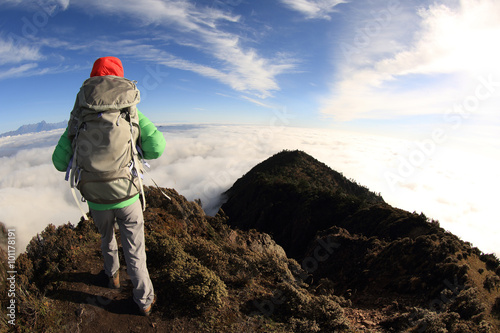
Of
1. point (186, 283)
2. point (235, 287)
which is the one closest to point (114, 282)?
point (186, 283)

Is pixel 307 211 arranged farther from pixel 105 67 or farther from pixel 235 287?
pixel 105 67

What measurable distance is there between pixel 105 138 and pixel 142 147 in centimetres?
39

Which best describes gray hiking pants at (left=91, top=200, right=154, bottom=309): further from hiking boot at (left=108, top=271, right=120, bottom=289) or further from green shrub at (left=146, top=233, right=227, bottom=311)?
hiking boot at (left=108, top=271, right=120, bottom=289)

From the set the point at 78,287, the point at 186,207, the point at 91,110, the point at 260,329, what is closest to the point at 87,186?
the point at 91,110

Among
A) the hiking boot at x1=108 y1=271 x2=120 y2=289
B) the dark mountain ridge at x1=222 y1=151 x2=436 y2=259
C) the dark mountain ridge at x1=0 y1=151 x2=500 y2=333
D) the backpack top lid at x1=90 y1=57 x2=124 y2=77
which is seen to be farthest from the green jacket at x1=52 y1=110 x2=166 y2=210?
the dark mountain ridge at x1=222 y1=151 x2=436 y2=259

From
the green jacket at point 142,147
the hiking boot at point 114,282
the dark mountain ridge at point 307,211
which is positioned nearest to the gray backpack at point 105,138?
the green jacket at point 142,147

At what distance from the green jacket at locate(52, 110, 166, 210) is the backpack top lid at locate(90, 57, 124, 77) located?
0.56 meters

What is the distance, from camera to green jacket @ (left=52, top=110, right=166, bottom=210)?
8.73 ft

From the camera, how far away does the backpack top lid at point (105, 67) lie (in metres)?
2.73

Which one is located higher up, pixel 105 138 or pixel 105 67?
pixel 105 67

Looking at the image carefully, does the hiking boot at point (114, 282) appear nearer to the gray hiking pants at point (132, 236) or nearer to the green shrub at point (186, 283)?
the green shrub at point (186, 283)

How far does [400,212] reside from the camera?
1698 cm

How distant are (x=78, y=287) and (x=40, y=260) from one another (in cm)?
150

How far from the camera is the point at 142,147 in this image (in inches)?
108
